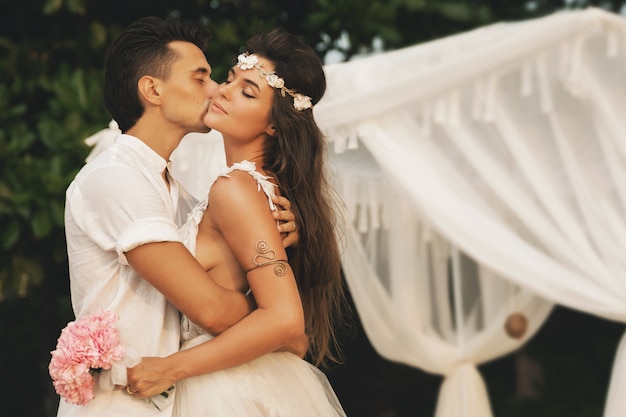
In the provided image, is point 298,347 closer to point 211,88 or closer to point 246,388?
point 246,388

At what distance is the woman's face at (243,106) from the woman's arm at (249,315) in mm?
223

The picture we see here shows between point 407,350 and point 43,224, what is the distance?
1688mm

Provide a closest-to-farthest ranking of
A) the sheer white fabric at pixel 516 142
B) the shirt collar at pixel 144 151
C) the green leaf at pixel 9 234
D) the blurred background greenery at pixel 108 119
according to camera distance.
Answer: the shirt collar at pixel 144 151, the sheer white fabric at pixel 516 142, the green leaf at pixel 9 234, the blurred background greenery at pixel 108 119

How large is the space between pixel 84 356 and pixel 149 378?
0.51 feet

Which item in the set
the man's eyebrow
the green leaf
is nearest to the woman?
the man's eyebrow

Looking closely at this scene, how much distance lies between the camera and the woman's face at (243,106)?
2523 mm

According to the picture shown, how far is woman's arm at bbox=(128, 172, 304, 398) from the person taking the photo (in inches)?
89.4

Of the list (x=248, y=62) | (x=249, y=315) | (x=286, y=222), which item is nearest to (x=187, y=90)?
(x=248, y=62)

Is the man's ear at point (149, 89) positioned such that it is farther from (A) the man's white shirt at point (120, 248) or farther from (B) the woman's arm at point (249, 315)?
(B) the woman's arm at point (249, 315)

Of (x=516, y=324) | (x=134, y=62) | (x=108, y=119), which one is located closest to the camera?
(x=134, y=62)

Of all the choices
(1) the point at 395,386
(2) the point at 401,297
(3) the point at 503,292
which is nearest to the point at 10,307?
(1) the point at 395,386

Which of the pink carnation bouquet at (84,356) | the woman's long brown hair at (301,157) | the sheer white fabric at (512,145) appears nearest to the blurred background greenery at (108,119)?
the sheer white fabric at (512,145)

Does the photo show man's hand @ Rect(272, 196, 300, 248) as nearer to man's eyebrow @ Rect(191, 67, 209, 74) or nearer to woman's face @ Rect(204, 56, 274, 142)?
woman's face @ Rect(204, 56, 274, 142)

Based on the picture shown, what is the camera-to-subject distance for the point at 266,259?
2.31m
